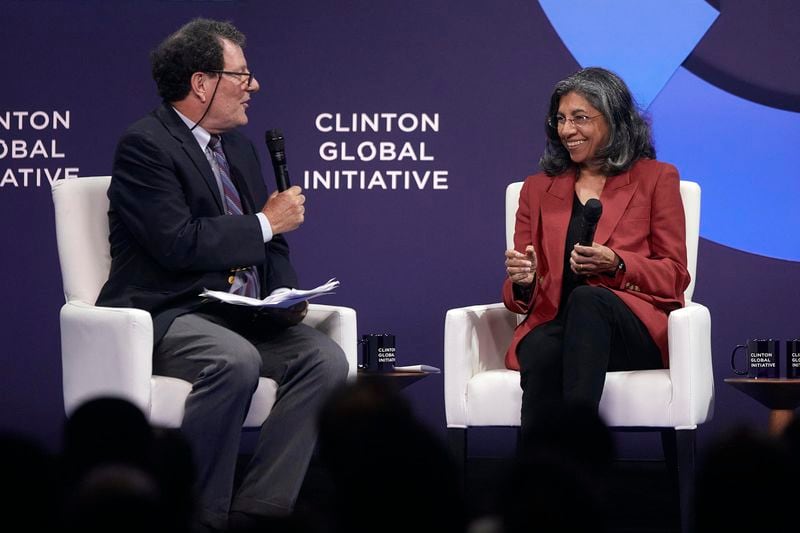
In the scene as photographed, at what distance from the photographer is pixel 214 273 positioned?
11.3ft

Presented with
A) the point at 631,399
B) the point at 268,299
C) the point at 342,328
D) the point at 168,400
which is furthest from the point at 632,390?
the point at 168,400

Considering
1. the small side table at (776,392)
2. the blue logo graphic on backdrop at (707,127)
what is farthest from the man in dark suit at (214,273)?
the blue logo graphic on backdrop at (707,127)

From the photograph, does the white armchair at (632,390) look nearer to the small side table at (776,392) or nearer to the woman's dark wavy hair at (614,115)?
the small side table at (776,392)

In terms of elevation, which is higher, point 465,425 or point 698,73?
point 698,73

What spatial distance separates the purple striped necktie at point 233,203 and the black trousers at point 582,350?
840 mm

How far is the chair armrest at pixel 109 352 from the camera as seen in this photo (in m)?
3.17

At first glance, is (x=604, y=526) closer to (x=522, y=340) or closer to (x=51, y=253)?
(x=522, y=340)

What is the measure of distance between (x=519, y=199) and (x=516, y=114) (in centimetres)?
95

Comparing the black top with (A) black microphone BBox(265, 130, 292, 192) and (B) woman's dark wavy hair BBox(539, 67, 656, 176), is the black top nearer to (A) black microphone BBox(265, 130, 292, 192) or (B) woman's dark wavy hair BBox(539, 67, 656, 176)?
(B) woman's dark wavy hair BBox(539, 67, 656, 176)

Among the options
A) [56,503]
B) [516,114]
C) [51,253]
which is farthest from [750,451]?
[51,253]

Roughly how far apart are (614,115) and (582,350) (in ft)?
2.98

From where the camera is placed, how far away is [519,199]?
12.8 ft

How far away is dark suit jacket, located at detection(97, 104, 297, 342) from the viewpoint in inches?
131

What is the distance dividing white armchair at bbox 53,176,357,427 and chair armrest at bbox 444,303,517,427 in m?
0.30
